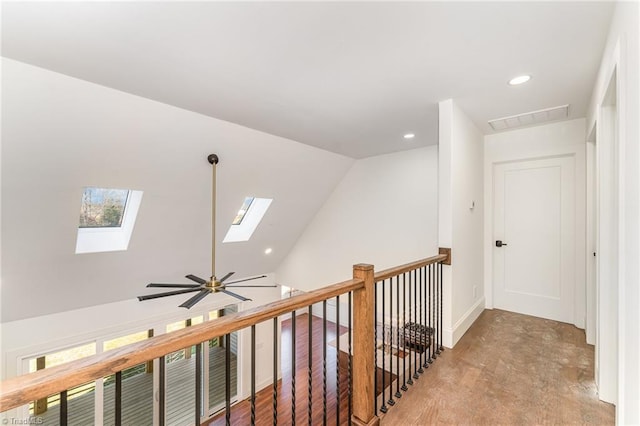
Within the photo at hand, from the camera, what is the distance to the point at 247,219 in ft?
17.4

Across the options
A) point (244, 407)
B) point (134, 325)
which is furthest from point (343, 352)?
point (134, 325)

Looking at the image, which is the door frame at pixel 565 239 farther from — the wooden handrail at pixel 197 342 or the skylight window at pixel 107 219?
the skylight window at pixel 107 219

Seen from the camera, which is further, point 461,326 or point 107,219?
point 107,219

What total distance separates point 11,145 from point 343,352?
5.45 meters

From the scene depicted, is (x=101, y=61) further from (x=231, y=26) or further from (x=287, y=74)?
(x=287, y=74)

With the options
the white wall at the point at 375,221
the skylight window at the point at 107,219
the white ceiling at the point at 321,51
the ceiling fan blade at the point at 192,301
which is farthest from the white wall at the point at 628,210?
the skylight window at the point at 107,219

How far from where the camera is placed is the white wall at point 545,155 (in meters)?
3.18

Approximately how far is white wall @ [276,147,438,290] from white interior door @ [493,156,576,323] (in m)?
0.94

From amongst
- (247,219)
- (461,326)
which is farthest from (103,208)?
(461,326)

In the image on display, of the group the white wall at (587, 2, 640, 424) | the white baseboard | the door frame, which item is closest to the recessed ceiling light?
the white wall at (587, 2, 640, 424)

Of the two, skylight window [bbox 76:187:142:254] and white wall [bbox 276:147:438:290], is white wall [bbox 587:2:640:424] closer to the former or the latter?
white wall [bbox 276:147:438:290]

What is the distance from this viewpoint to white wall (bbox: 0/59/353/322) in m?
2.31

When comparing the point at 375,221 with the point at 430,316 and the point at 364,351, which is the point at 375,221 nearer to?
the point at 430,316

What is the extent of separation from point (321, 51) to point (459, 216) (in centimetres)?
204
